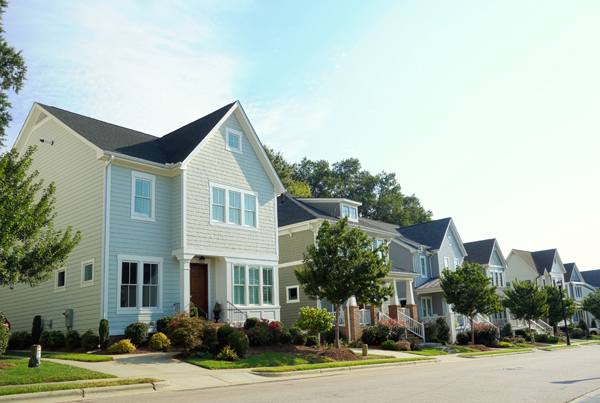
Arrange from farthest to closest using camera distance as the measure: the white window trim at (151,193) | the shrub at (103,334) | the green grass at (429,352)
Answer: the green grass at (429,352)
the white window trim at (151,193)
the shrub at (103,334)

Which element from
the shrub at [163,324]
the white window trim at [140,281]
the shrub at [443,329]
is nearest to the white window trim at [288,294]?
the shrub at [443,329]

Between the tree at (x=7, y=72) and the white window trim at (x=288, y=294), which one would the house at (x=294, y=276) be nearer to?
the white window trim at (x=288, y=294)

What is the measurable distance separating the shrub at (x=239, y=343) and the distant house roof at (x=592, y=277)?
79.2 metres

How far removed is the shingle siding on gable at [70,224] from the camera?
20062 mm

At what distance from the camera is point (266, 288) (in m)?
25.0

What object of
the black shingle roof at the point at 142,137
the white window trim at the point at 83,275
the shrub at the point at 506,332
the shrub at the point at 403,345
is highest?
the black shingle roof at the point at 142,137

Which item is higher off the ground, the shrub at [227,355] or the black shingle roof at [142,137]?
the black shingle roof at [142,137]

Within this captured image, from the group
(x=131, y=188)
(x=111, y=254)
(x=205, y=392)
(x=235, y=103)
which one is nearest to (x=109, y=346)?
(x=111, y=254)

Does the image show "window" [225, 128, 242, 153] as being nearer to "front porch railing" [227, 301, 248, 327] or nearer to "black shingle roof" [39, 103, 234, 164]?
"black shingle roof" [39, 103, 234, 164]

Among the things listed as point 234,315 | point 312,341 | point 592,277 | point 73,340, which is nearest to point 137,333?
point 73,340

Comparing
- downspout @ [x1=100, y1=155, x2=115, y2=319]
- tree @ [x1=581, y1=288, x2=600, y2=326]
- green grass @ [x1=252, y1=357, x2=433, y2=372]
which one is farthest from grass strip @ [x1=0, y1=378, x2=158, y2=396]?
tree @ [x1=581, y1=288, x2=600, y2=326]

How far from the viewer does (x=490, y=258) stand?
49.8 metres

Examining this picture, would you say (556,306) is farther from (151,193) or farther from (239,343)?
(151,193)

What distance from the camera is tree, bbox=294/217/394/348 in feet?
70.6
